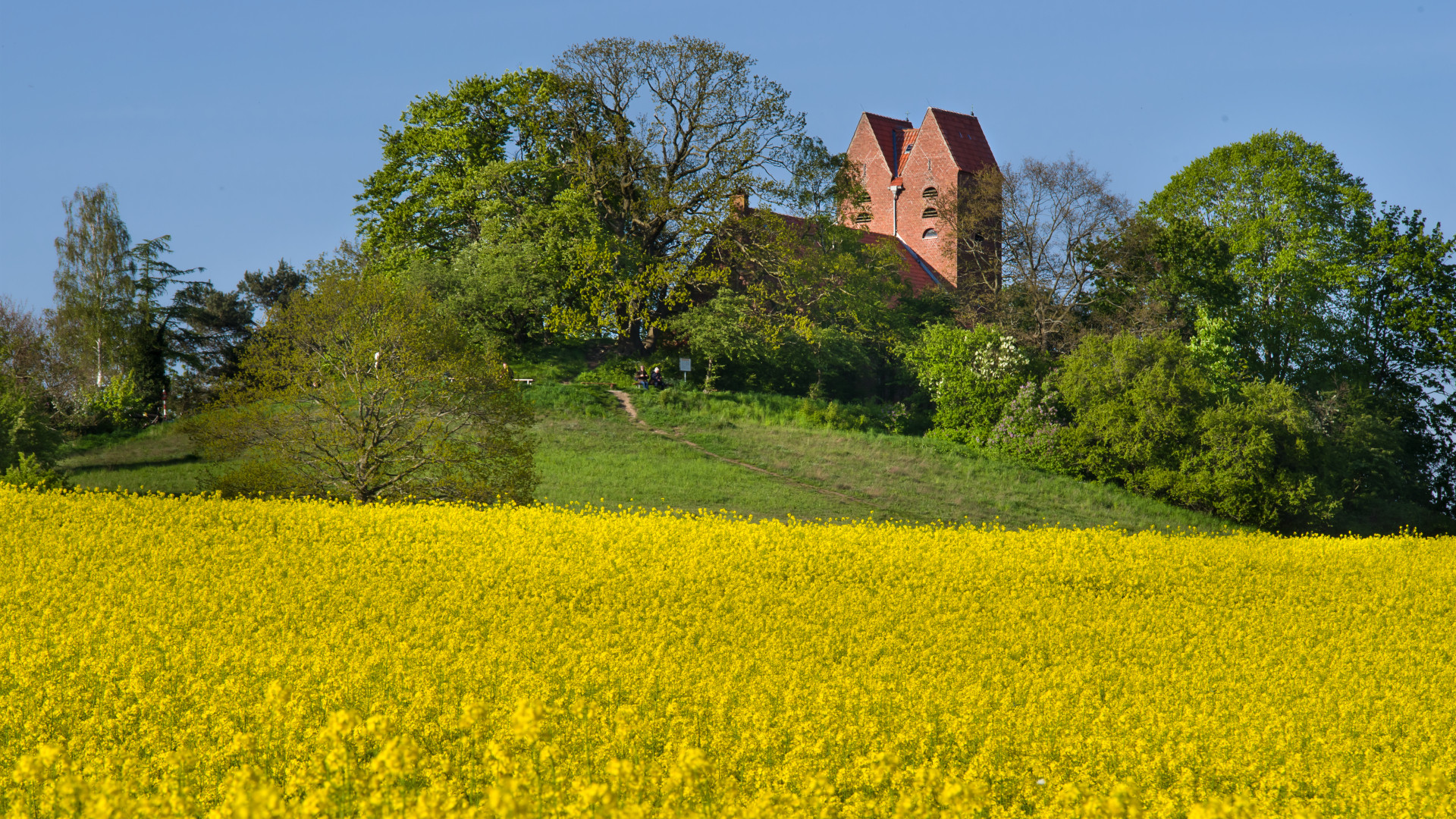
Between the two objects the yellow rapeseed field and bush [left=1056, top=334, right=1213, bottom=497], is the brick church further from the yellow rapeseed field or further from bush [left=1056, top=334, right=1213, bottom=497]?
the yellow rapeseed field

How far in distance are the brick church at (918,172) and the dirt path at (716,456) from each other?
63.5 ft

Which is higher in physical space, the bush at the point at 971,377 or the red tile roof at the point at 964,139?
the red tile roof at the point at 964,139

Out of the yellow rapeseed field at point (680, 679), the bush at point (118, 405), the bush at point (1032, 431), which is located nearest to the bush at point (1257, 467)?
the bush at point (1032, 431)

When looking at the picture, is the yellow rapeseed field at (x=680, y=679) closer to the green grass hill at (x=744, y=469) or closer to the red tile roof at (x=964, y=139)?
the green grass hill at (x=744, y=469)

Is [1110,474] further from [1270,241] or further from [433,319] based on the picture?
[433,319]

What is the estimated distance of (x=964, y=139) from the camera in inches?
2071

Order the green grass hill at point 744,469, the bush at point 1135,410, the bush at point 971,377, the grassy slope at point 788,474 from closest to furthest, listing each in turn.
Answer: the grassy slope at point 788,474, the green grass hill at point 744,469, the bush at point 1135,410, the bush at point 971,377

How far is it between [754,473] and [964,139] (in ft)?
107

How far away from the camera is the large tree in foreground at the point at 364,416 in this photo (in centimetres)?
1802

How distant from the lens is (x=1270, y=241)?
118 feet

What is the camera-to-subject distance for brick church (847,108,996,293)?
167ft

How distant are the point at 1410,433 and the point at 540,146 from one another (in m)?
32.5

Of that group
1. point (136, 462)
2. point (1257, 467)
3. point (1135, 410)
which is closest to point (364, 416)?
point (136, 462)

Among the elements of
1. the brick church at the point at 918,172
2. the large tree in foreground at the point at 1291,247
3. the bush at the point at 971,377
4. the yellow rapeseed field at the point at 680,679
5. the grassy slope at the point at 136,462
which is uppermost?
the brick church at the point at 918,172
